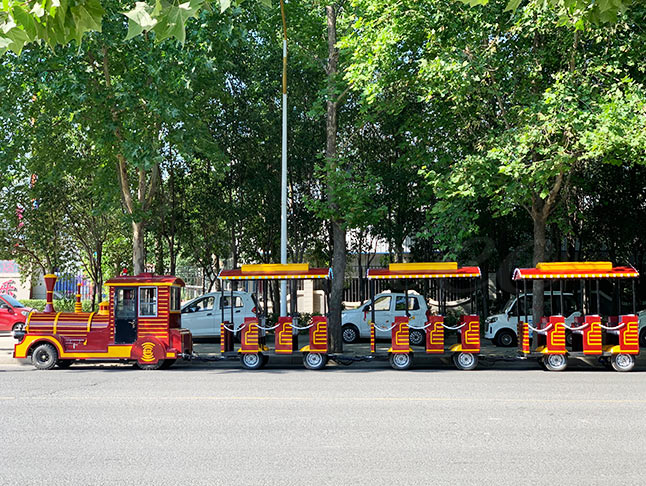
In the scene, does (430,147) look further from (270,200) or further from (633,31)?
(270,200)

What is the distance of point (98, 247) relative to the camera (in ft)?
105

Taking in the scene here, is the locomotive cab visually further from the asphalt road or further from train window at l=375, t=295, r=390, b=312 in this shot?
train window at l=375, t=295, r=390, b=312

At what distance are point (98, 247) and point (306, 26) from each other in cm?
1654

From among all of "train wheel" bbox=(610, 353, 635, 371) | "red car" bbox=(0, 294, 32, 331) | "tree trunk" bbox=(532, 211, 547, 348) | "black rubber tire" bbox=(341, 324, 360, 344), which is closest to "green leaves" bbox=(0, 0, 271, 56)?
"train wheel" bbox=(610, 353, 635, 371)

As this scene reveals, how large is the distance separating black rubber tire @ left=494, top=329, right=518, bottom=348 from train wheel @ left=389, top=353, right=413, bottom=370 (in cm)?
757

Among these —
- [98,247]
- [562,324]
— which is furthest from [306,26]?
[98,247]

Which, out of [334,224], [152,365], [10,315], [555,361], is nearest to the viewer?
[555,361]

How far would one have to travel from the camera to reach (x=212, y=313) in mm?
24094

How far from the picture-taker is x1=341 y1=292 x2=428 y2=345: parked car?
23047 millimetres

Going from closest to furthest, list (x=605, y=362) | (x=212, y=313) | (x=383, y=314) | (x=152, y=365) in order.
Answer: (x=152, y=365), (x=605, y=362), (x=383, y=314), (x=212, y=313)

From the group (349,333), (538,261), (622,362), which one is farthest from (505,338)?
(622,362)

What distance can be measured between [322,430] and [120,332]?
899 cm

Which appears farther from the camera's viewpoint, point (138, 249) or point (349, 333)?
point (349, 333)

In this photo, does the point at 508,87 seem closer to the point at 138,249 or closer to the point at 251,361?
the point at 251,361
